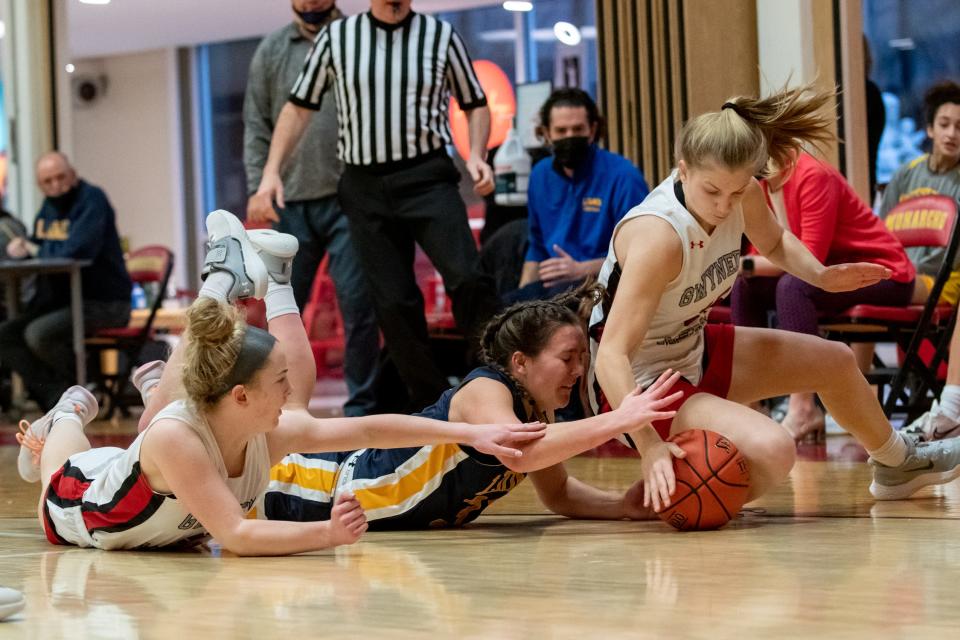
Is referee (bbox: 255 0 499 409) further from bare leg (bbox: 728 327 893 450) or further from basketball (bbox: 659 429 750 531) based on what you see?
basketball (bbox: 659 429 750 531)

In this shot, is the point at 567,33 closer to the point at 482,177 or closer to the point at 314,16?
the point at 314,16

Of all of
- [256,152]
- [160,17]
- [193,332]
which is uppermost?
[160,17]

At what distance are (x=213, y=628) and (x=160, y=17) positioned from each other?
44.1 ft

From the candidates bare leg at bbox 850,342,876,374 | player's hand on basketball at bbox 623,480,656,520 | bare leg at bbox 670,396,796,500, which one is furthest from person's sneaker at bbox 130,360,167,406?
bare leg at bbox 850,342,876,374

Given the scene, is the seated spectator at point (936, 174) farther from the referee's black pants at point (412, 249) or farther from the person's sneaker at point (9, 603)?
the person's sneaker at point (9, 603)

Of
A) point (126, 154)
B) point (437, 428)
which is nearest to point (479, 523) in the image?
point (437, 428)

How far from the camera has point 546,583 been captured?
2.29 metres

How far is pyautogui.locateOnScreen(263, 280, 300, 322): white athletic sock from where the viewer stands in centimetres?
361

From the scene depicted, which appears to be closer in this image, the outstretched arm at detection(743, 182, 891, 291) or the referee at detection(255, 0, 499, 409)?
the outstretched arm at detection(743, 182, 891, 291)

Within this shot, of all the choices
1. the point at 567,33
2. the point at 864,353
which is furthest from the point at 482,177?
the point at 567,33

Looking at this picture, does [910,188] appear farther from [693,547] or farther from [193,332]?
[193,332]

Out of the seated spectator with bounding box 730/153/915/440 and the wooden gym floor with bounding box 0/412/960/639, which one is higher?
the seated spectator with bounding box 730/153/915/440

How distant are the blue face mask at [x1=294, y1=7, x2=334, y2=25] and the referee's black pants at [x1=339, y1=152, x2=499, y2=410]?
91 centimetres

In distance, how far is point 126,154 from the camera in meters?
16.7
